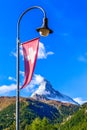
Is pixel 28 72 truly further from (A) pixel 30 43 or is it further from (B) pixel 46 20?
(B) pixel 46 20

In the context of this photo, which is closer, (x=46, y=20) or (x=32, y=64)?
(x=32, y=64)

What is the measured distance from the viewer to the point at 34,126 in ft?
600

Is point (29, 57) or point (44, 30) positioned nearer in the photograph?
point (29, 57)

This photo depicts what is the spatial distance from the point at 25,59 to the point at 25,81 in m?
1.03

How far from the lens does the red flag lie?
21.1 meters

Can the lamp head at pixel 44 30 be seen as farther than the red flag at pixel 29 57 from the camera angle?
Yes

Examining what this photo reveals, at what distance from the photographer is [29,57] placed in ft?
70.3

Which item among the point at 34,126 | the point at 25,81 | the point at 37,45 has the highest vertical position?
the point at 34,126

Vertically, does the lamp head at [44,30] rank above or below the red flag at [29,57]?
above

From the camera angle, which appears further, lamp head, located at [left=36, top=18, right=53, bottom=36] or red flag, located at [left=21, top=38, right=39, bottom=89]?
lamp head, located at [left=36, top=18, right=53, bottom=36]

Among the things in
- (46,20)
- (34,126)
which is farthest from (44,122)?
(46,20)

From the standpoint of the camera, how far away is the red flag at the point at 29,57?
69.2 feet

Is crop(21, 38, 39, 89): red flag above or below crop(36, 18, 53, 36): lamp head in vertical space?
below

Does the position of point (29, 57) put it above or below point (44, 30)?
below
